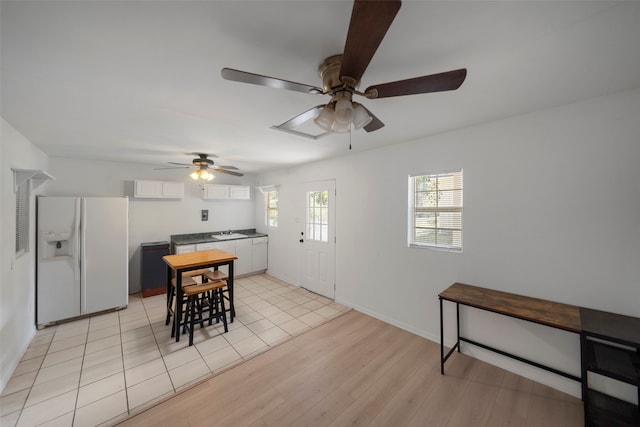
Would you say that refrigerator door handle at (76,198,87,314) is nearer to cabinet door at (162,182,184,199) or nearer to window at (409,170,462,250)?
cabinet door at (162,182,184,199)

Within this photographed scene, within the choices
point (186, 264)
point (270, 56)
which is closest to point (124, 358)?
point (186, 264)

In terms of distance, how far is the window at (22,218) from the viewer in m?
2.51

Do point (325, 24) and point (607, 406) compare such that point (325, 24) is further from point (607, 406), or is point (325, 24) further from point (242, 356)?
point (607, 406)

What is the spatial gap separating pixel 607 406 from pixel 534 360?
44 centimetres

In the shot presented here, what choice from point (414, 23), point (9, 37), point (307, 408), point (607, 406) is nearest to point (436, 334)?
point (607, 406)

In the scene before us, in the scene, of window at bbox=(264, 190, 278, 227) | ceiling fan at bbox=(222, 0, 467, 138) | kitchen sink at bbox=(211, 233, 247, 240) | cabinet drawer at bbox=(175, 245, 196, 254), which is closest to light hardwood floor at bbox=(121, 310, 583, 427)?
ceiling fan at bbox=(222, 0, 467, 138)

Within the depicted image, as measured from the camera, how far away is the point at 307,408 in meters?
1.85

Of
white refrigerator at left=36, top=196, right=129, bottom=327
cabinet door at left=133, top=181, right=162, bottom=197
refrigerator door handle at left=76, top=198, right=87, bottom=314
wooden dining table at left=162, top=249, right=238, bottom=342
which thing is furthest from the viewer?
cabinet door at left=133, top=181, right=162, bottom=197

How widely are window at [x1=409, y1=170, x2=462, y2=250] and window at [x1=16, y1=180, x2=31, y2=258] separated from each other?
434 cm

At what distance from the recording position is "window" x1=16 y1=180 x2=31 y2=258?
2506 millimetres

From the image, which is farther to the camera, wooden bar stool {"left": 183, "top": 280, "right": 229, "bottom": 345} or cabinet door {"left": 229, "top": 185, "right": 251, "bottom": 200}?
cabinet door {"left": 229, "top": 185, "right": 251, "bottom": 200}

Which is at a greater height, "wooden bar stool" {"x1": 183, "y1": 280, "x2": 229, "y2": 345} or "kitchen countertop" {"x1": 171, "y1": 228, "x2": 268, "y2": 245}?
"kitchen countertop" {"x1": 171, "y1": 228, "x2": 268, "y2": 245}

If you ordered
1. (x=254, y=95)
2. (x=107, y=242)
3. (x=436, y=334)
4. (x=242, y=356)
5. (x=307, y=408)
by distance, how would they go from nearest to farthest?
(x=254, y=95)
(x=307, y=408)
(x=242, y=356)
(x=436, y=334)
(x=107, y=242)

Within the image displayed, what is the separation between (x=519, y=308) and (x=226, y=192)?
524 centimetres
